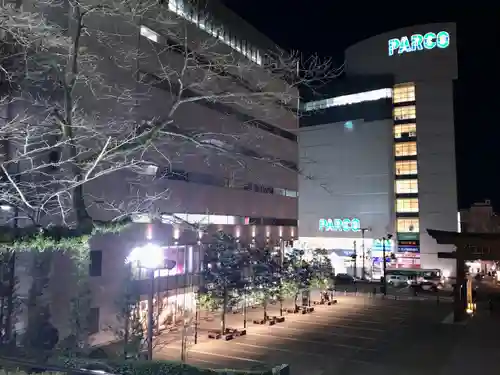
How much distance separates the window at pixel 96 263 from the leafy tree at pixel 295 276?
11.2 meters

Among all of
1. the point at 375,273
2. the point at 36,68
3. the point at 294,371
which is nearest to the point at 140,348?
the point at 294,371

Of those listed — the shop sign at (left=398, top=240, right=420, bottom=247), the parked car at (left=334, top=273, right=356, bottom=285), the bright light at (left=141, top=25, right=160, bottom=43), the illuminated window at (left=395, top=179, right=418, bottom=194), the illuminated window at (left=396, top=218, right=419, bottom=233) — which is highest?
the bright light at (left=141, top=25, right=160, bottom=43)

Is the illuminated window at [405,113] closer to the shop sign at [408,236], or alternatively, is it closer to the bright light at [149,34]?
the shop sign at [408,236]

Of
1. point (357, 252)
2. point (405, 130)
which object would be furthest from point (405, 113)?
point (357, 252)

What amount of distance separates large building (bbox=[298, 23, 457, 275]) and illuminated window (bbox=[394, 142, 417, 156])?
0.12m

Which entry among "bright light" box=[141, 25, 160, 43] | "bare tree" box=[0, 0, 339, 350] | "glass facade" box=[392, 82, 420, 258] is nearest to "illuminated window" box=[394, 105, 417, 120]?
"glass facade" box=[392, 82, 420, 258]

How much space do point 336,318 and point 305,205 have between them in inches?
1356

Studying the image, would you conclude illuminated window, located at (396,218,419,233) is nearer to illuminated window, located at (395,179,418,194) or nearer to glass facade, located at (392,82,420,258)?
glass facade, located at (392,82,420,258)

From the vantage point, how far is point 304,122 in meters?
61.6

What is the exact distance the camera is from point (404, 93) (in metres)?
56.3

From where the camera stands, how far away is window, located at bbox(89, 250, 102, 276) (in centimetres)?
1920

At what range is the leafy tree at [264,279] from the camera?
24.7 meters

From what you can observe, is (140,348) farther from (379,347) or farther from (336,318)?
(336,318)

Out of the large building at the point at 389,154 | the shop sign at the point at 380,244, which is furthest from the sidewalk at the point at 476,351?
the shop sign at the point at 380,244
